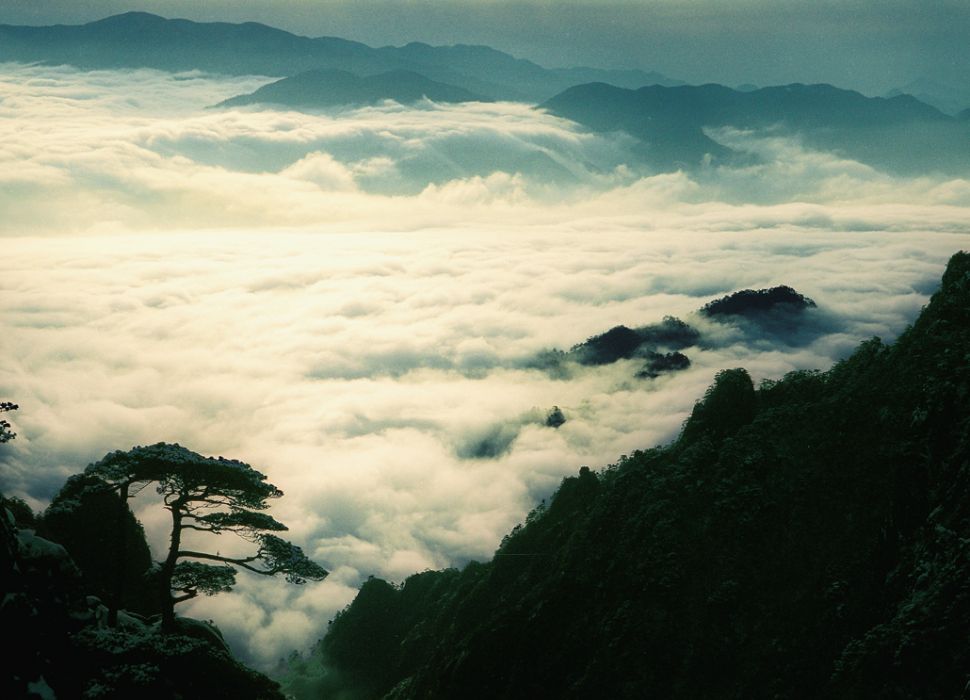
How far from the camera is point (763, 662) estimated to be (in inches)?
963

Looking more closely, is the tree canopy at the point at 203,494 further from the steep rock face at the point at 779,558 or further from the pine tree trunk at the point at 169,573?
the steep rock face at the point at 779,558

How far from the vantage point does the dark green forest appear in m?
20.8

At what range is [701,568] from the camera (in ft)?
94.5

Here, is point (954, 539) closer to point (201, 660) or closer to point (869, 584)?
point (869, 584)

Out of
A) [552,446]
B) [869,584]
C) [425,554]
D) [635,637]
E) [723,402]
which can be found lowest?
[425,554]

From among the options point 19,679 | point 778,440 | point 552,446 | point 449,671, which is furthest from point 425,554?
point 19,679

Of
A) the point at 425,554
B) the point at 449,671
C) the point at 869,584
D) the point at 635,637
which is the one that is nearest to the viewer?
the point at 869,584

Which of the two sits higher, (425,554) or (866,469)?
(866,469)

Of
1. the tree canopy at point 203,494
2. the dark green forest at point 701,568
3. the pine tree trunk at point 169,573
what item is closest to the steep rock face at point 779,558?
the dark green forest at point 701,568

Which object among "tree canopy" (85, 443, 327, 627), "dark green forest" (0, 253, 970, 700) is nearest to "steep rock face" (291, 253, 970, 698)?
"dark green forest" (0, 253, 970, 700)

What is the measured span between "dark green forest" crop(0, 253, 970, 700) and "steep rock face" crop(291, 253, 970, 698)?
8 centimetres

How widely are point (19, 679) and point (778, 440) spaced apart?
2942 centimetres

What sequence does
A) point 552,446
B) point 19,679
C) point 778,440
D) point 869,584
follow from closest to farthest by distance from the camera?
point 19,679, point 869,584, point 778,440, point 552,446

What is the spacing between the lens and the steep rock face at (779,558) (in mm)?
22016
